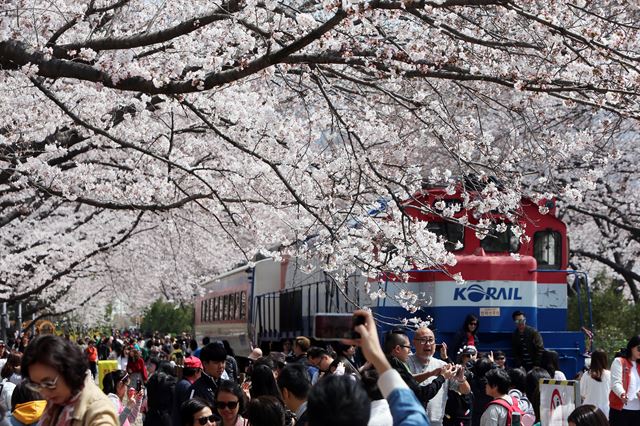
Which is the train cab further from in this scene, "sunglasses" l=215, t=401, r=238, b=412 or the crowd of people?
"sunglasses" l=215, t=401, r=238, b=412

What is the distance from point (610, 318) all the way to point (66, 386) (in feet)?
83.4

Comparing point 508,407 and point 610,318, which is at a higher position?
point 610,318

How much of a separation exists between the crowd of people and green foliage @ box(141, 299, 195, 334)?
72.0 m

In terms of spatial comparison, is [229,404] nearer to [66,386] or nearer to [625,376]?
[66,386]

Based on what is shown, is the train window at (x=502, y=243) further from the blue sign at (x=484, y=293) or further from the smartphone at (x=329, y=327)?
the smartphone at (x=329, y=327)

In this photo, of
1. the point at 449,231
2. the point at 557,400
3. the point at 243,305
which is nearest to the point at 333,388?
the point at 557,400

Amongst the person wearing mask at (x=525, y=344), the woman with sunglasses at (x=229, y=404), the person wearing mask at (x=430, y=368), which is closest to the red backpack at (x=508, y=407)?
the person wearing mask at (x=430, y=368)

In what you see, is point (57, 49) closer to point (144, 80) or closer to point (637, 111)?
point (144, 80)

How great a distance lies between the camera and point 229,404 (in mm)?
6867

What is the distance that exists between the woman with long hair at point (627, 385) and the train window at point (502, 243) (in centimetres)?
509

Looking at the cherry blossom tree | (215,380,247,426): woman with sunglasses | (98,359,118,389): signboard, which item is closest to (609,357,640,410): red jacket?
the cherry blossom tree

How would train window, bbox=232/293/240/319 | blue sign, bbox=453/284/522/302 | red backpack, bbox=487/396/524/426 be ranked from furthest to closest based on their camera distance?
1. train window, bbox=232/293/240/319
2. blue sign, bbox=453/284/522/302
3. red backpack, bbox=487/396/524/426

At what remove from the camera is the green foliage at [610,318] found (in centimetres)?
2636

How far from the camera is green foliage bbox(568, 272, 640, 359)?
26.4 metres
